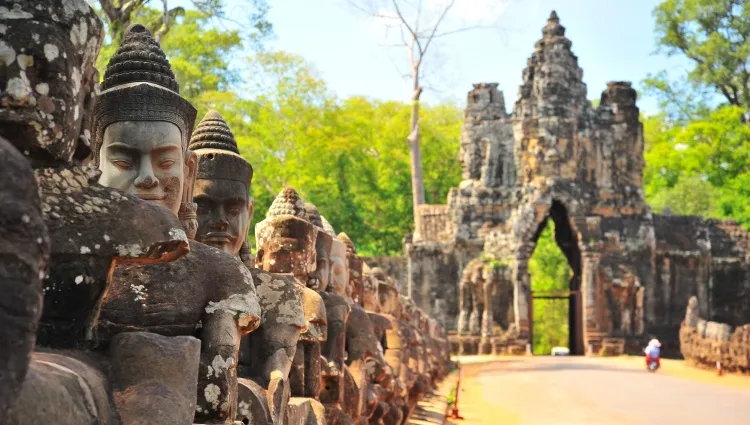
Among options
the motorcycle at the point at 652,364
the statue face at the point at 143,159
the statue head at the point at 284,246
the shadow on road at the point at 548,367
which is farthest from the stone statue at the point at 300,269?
the motorcycle at the point at 652,364

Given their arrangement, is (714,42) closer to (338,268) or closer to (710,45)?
(710,45)

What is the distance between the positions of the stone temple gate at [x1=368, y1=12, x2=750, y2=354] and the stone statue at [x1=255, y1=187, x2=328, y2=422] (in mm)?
23616

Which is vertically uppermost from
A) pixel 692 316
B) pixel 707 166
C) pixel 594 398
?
pixel 707 166

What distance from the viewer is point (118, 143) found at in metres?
3.91

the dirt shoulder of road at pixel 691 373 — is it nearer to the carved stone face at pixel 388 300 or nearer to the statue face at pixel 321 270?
the carved stone face at pixel 388 300

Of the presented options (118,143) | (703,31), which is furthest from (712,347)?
(703,31)

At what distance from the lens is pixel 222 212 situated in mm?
5184

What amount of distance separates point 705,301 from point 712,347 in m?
9.60

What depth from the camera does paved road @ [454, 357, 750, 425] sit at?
1293 centimetres

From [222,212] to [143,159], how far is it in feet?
4.25

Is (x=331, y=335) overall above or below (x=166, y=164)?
below

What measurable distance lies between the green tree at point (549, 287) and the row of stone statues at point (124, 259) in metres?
41.4

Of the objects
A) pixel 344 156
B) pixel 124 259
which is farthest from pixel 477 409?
pixel 344 156

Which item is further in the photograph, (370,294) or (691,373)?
(691,373)
